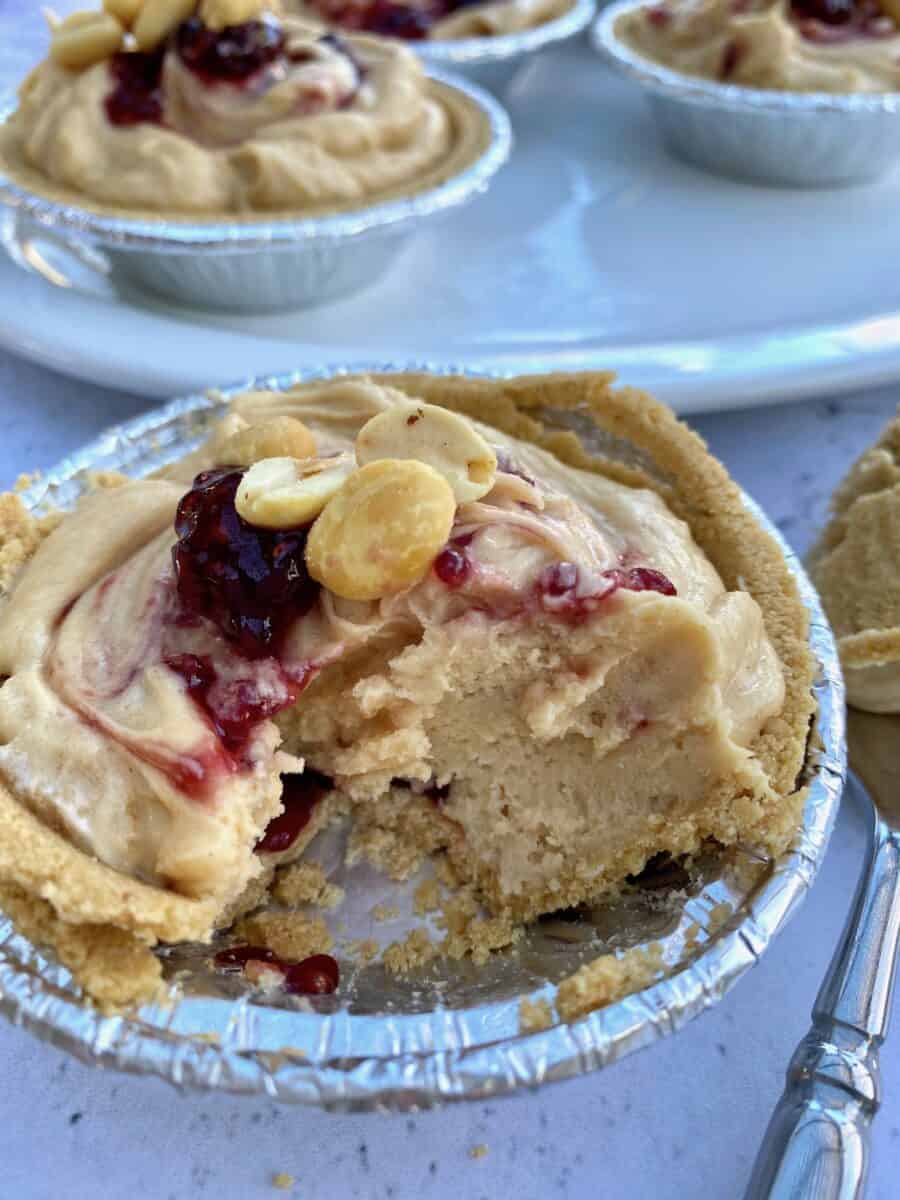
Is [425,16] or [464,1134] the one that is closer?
[464,1134]

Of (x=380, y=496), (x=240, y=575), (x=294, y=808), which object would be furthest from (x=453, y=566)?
(x=294, y=808)

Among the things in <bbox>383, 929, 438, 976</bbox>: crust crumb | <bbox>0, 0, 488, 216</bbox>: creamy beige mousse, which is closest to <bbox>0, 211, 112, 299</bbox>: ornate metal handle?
<bbox>0, 0, 488, 216</bbox>: creamy beige mousse

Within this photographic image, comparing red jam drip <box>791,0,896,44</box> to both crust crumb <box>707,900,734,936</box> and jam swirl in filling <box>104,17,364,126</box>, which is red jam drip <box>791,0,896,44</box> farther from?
crust crumb <box>707,900,734,936</box>

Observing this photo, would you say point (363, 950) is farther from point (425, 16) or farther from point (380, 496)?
point (425, 16)

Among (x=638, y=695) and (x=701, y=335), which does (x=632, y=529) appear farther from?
(x=701, y=335)

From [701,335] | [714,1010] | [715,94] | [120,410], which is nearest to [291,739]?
[714,1010]
